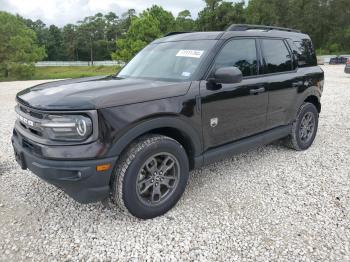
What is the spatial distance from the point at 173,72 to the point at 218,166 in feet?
5.27

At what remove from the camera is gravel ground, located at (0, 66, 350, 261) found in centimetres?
258

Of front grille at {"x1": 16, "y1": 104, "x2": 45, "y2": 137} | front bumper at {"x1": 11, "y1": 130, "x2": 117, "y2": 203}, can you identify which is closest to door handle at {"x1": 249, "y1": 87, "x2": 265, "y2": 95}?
front bumper at {"x1": 11, "y1": 130, "x2": 117, "y2": 203}

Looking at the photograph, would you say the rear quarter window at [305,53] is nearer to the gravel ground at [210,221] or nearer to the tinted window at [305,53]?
the tinted window at [305,53]

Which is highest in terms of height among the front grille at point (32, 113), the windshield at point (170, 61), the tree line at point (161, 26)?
the tree line at point (161, 26)

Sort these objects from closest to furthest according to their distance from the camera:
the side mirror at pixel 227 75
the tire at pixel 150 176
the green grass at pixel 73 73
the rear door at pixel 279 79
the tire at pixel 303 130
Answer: the tire at pixel 150 176, the side mirror at pixel 227 75, the rear door at pixel 279 79, the tire at pixel 303 130, the green grass at pixel 73 73

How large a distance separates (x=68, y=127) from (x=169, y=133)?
1.05 metres

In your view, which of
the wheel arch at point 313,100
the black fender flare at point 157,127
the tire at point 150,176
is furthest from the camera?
the wheel arch at point 313,100

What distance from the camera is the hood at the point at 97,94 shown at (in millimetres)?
2570

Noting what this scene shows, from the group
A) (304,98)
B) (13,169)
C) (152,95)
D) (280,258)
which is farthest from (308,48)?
(13,169)

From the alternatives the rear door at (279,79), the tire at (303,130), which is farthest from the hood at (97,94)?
the tire at (303,130)

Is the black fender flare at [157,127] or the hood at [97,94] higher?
the hood at [97,94]

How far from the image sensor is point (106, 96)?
2.63m

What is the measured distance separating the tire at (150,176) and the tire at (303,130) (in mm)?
2321

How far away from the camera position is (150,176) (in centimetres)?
A: 302
